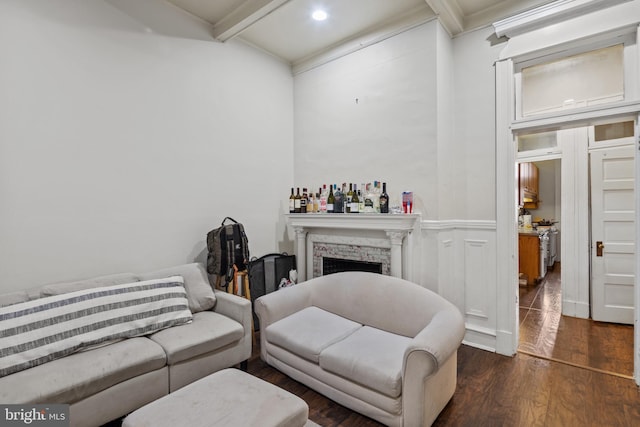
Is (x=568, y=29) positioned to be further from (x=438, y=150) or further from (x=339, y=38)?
(x=339, y=38)

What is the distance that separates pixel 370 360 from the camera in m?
1.93

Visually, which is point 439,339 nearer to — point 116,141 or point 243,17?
point 116,141

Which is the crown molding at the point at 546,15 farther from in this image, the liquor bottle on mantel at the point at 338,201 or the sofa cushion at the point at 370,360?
the sofa cushion at the point at 370,360

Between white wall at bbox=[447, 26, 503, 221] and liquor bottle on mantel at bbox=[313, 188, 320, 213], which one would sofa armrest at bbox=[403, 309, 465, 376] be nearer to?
white wall at bbox=[447, 26, 503, 221]

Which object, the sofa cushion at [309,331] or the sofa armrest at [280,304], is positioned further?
the sofa armrest at [280,304]

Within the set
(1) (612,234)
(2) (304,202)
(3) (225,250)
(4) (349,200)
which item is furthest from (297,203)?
(1) (612,234)

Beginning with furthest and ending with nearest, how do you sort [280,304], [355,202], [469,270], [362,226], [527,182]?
[527,182] → [355,202] → [362,226] → [469,270] → [280,304]

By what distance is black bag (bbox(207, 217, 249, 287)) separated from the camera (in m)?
2.95

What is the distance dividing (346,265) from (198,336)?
5.82ft

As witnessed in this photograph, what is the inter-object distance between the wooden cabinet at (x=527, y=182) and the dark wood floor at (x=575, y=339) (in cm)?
303

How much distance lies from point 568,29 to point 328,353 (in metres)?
3.15

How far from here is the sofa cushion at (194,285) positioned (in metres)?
2.63

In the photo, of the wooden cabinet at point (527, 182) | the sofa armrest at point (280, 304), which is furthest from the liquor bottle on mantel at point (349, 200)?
the wooden cabinet at point (527, 182)

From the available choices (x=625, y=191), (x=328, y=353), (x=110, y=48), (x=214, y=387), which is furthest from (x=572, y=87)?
(x=110, y=48)
